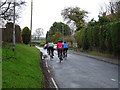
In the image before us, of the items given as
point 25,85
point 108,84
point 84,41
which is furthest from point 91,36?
point 25,85

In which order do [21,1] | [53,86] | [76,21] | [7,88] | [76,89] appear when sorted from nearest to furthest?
[7,88] → [76,89] → [53,86] → [21,1] → [76,21]

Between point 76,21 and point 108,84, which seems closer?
point 108,84

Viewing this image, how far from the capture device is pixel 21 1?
15.7 m

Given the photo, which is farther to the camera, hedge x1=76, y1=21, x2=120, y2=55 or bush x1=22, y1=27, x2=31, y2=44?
bush x1=22, y1=27, x2=31, y2=44

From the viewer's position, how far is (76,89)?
21.0 ft

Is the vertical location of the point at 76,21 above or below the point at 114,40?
above

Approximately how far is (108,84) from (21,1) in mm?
11578

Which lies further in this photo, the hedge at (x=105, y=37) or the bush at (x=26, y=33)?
the bush at (x=26, y=33)

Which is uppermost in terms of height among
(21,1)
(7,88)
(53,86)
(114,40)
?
(21,1)

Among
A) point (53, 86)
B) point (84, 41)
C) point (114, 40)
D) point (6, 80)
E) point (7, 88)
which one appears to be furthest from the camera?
point (84, 41)

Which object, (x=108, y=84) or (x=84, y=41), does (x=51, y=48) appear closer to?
(x=108, y=84)

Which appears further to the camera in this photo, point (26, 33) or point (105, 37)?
point (26, 33)

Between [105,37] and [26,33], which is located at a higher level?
[26,33]

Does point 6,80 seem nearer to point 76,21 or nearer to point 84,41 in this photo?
point 84,41
